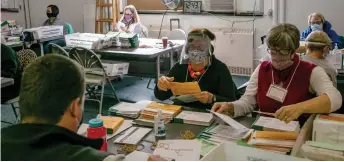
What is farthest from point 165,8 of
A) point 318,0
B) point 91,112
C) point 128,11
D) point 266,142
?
point 266,142

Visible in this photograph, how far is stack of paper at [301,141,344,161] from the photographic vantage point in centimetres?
145

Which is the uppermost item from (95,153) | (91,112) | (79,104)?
(79,104)

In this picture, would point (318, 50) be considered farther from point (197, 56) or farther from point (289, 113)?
point (289, 113)

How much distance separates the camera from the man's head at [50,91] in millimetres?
1080

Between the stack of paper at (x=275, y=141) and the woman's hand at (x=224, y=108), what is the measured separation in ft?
1.28

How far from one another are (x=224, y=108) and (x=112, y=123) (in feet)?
2.06

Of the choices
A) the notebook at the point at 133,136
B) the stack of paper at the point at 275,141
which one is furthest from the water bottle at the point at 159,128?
the stack of paper at the point at 275,141

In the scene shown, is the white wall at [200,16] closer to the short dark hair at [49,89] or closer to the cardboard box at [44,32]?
the cardboard box at [44,32]

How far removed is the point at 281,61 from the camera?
6.97ft

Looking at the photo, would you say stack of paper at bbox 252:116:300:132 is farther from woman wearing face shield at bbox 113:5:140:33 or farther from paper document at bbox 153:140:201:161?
woman wearing face shield at bbox 113:5:140:33

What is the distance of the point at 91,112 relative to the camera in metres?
4.30

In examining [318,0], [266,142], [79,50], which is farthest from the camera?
[318,0]

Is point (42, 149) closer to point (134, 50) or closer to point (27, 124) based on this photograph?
point (27, 124)

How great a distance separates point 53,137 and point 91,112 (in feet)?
10.9
